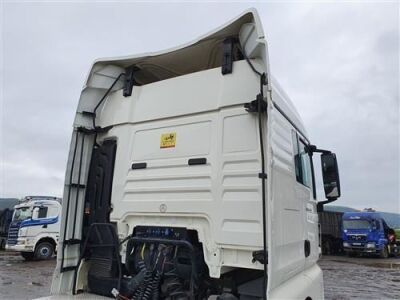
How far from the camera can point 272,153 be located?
9.07 ft

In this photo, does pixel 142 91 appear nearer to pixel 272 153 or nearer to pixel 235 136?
pixel 235 136

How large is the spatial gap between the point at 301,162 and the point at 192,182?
4.50ft

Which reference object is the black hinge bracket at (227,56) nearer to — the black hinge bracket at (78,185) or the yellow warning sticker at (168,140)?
the yellow warning sticker at (168,140)

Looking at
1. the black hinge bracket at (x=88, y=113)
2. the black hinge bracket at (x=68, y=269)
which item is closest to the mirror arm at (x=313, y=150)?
the black hinge bracket at (x=88, y=113)

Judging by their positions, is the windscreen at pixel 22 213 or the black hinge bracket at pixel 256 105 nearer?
the black hinge bracket at pixel 256 105

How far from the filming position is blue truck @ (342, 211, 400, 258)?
21.2m

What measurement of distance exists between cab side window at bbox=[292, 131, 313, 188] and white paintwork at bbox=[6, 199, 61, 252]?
1409cm

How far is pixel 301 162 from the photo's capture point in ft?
13.3

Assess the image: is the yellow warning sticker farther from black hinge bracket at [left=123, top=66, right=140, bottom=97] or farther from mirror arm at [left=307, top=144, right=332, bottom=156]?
mirror arm at [left=307, top=144, right=332, bottom=156]

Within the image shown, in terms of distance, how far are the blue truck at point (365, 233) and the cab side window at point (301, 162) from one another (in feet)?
62.9

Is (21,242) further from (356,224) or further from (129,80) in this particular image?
(356,224)

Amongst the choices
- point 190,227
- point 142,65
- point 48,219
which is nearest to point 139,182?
point 190,227

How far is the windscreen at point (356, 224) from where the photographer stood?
2150cm

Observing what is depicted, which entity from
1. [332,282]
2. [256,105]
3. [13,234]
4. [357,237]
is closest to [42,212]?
→ [13,234]
